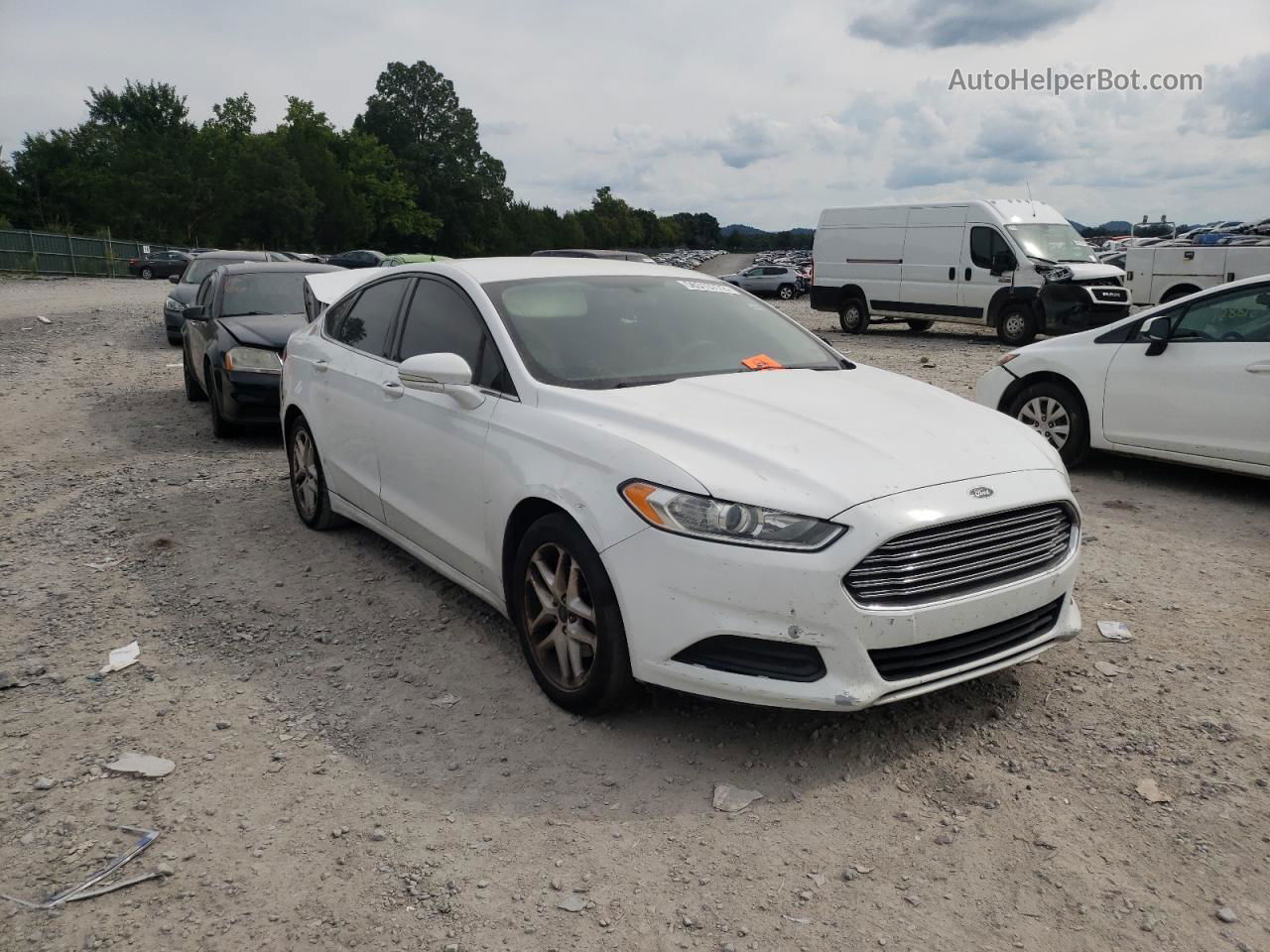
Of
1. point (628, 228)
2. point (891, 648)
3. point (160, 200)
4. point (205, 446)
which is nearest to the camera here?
point (891, 648)

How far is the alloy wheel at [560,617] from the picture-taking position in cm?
354

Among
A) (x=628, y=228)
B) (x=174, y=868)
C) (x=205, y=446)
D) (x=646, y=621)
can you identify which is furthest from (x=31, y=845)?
(x=628, y=228)

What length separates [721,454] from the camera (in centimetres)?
334

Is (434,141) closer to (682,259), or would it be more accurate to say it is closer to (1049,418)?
(682,259)

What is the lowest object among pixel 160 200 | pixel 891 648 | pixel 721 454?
pixel 891 648

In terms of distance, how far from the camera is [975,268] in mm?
18047

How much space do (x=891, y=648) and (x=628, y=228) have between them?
157m

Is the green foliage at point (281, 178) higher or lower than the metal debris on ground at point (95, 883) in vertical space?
higher

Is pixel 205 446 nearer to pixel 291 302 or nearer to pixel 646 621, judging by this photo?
pixel 291 302

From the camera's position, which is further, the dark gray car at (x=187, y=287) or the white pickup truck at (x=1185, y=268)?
the dark gray car at (x=187, y=287)

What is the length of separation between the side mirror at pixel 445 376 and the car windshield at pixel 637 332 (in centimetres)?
25

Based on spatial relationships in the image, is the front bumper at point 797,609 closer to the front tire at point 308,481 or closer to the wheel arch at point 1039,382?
the front tire at point 308,481

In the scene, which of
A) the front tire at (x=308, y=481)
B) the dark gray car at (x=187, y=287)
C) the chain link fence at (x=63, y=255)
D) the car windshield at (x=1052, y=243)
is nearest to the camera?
the front tire at (x=308, y=481)

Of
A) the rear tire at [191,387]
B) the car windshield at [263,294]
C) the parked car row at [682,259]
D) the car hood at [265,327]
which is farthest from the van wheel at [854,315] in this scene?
the parked car row at [682,259]
